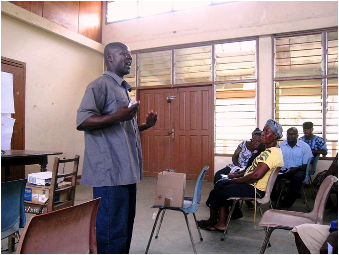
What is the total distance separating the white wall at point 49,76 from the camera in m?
5.71

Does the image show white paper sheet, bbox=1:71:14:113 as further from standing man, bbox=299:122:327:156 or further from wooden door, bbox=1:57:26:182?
standing man, bbox=299:122:327:156

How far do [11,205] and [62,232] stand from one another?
104 centimetres

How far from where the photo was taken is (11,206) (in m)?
1.97

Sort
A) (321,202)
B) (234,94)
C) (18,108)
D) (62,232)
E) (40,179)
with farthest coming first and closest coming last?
(234,94), (18,108), (40,179), (321,202), (62,232)

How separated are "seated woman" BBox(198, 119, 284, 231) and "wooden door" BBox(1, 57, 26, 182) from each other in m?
3.96

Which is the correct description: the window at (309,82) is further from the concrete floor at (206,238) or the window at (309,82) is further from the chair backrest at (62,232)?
the chair backrest at (62,232)

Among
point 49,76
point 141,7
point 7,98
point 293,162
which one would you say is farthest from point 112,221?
point 141,7

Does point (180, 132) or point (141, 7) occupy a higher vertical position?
point (141, 7)

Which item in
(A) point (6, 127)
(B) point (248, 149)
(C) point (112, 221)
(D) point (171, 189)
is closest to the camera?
(C) point (112, 221)

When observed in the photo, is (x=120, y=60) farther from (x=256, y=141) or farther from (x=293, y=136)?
(x=293, y=136)

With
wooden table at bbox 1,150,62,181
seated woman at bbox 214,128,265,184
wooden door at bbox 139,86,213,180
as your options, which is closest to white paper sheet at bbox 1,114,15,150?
wooden table at bbox 1,150,62,181

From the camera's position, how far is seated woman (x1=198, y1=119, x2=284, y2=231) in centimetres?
302

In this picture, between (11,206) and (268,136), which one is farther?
(268,136)

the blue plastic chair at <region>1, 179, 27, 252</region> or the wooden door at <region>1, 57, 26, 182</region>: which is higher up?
the wooden door at <region>1, 57, 26, 182</region>
